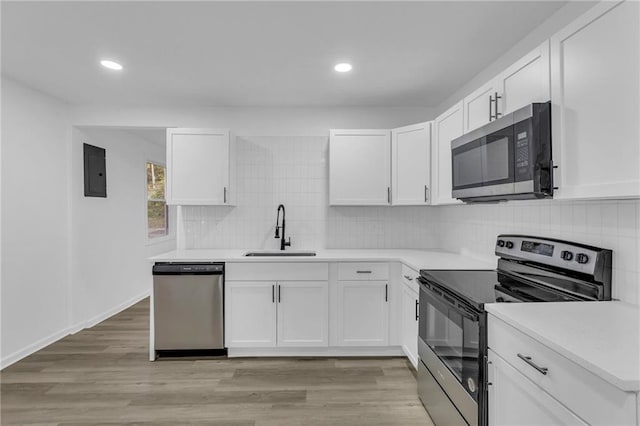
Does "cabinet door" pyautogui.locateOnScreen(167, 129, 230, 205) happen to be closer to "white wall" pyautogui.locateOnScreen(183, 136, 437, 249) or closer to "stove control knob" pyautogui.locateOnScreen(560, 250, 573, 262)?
"white wall" pyautogui.locateOnScreen(183, 136, 437, 249)

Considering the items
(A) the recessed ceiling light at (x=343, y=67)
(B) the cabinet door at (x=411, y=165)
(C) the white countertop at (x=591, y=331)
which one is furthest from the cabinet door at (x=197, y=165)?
(C) the white countertop at (x=591, y=331)

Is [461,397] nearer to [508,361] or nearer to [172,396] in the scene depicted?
[508,361]

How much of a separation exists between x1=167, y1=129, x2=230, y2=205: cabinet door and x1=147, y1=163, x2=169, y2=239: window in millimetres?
2465

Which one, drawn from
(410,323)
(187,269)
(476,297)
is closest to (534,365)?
(476,297)

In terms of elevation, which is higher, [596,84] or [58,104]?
[58,104]

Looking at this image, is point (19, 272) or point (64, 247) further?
point (64, 247)

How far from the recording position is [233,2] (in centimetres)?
195

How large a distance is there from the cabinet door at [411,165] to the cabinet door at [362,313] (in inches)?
33.5

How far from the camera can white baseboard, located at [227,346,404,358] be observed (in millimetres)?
3234

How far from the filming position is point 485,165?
6.76 ft

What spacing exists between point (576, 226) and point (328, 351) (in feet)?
7.13

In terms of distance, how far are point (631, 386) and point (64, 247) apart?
14.4 feet

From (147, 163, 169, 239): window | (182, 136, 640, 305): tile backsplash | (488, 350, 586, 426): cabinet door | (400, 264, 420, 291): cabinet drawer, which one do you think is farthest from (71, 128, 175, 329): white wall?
(488, 350, 586, 426): cabinet door

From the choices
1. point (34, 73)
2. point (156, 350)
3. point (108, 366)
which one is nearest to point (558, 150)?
point (156, 350)
